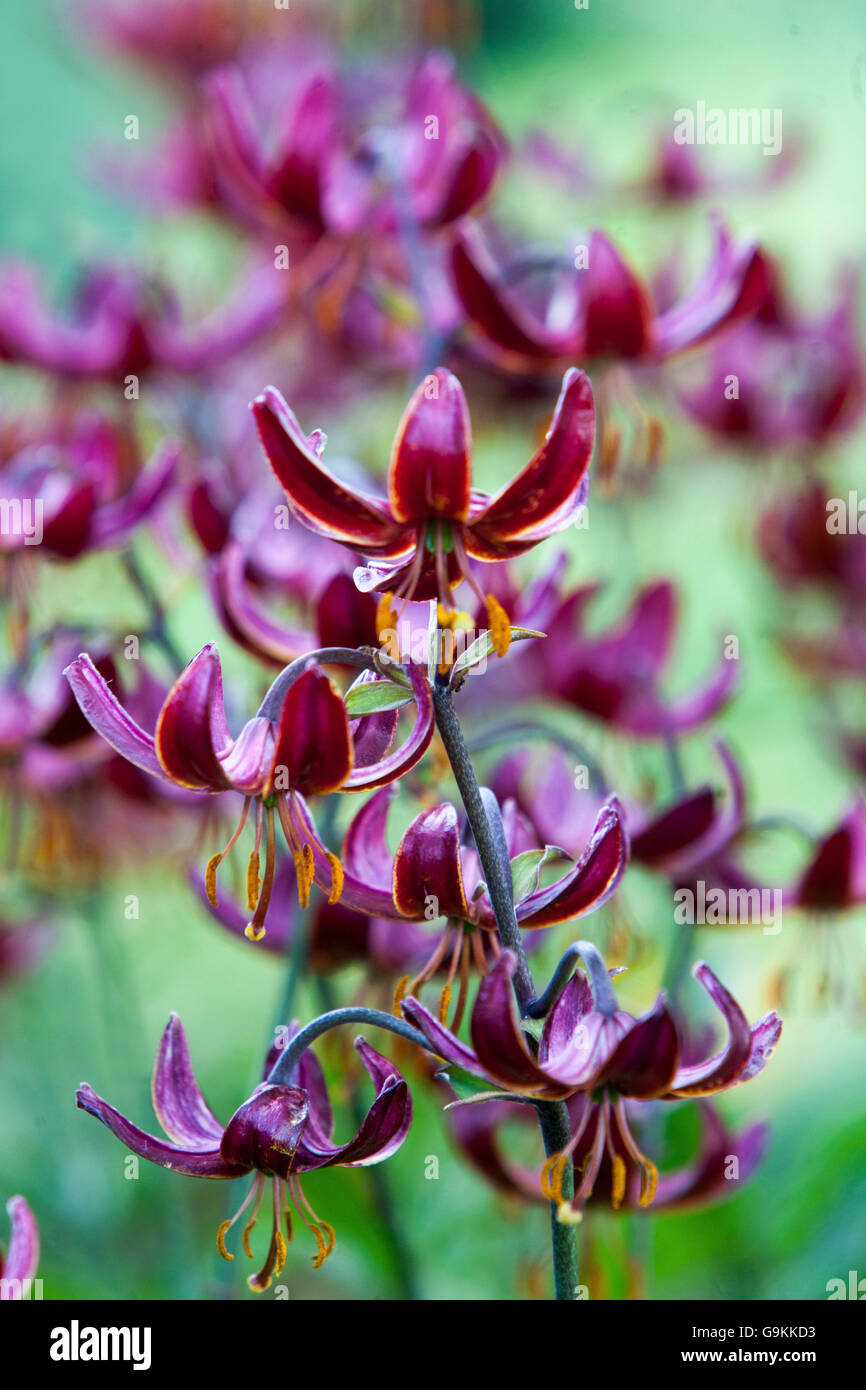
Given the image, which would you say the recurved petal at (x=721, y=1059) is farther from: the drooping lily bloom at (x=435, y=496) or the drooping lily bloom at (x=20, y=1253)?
the drooping lily bloom at (x=20, y=1253)

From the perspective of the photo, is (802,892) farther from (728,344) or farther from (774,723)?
(774,723)

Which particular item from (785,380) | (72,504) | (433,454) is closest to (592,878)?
(433,454)

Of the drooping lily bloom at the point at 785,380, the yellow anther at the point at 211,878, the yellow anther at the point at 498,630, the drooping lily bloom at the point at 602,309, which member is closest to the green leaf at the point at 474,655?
the yellow anther at the point at 498,630

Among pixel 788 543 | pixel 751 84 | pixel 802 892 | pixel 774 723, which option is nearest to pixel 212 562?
pixel 802 892

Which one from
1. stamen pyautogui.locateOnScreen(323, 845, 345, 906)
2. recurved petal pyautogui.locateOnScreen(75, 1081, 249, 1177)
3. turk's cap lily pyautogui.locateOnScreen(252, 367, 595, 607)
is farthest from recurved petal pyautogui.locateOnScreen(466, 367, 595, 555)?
recurved petal pyautogui.locateOnScreen(75, 1081, 249, 1177)

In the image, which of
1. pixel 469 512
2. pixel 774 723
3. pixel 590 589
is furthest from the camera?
pixel 774 723

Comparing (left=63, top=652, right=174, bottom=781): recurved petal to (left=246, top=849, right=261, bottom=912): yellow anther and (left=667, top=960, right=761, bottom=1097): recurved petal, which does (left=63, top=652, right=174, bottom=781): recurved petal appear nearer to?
(left=246, top=849, right=261, bottom=912): yellow anther
